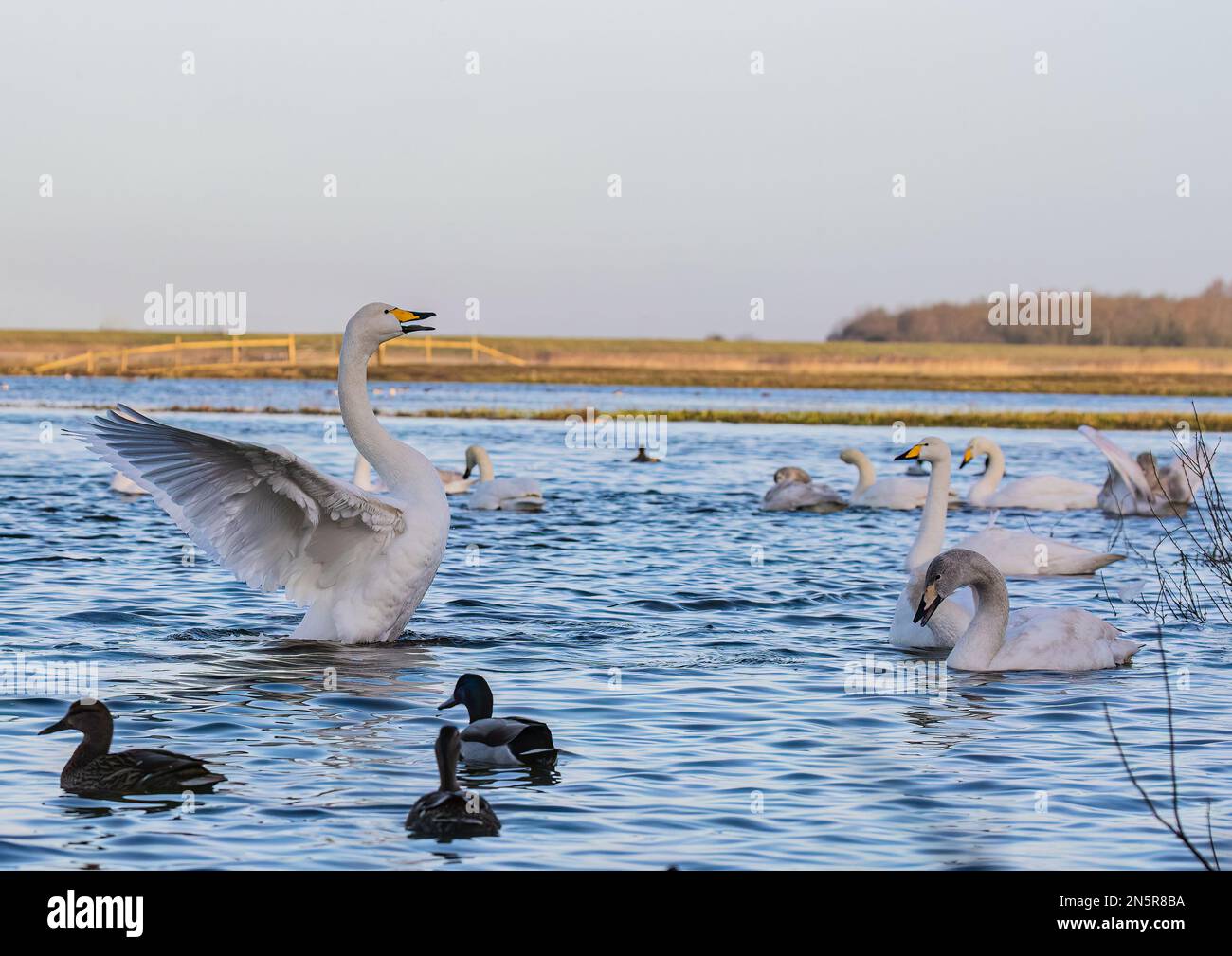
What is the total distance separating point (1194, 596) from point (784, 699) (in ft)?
18.3

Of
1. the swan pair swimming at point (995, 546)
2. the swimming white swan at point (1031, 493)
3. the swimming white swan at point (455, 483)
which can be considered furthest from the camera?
the swimming white swan at point (455, 483)

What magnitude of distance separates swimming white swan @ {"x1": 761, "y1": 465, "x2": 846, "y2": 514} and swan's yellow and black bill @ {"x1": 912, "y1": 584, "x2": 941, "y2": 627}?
35.4ft

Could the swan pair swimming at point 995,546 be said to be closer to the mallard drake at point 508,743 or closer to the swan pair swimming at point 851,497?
the swan pair swimming at point 851,497

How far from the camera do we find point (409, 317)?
1090 centimetres

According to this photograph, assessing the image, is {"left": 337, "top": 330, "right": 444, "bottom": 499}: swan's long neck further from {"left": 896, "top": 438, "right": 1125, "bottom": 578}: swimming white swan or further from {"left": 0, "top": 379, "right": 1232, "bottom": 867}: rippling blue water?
{"left": 896, "top": 438, "right": 1125, "bottom": 578}: swimming white swan

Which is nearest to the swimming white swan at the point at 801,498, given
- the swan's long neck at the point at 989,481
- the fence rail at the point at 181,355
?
the swan's long neck at the point at 989,481

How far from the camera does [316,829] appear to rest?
6.66 m

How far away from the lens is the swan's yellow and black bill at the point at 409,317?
35.4 feet

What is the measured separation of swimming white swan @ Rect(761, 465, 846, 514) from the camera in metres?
21.6

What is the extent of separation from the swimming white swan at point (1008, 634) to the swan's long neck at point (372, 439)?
3.42m

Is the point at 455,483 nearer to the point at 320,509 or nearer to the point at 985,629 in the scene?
the point at 320,509
